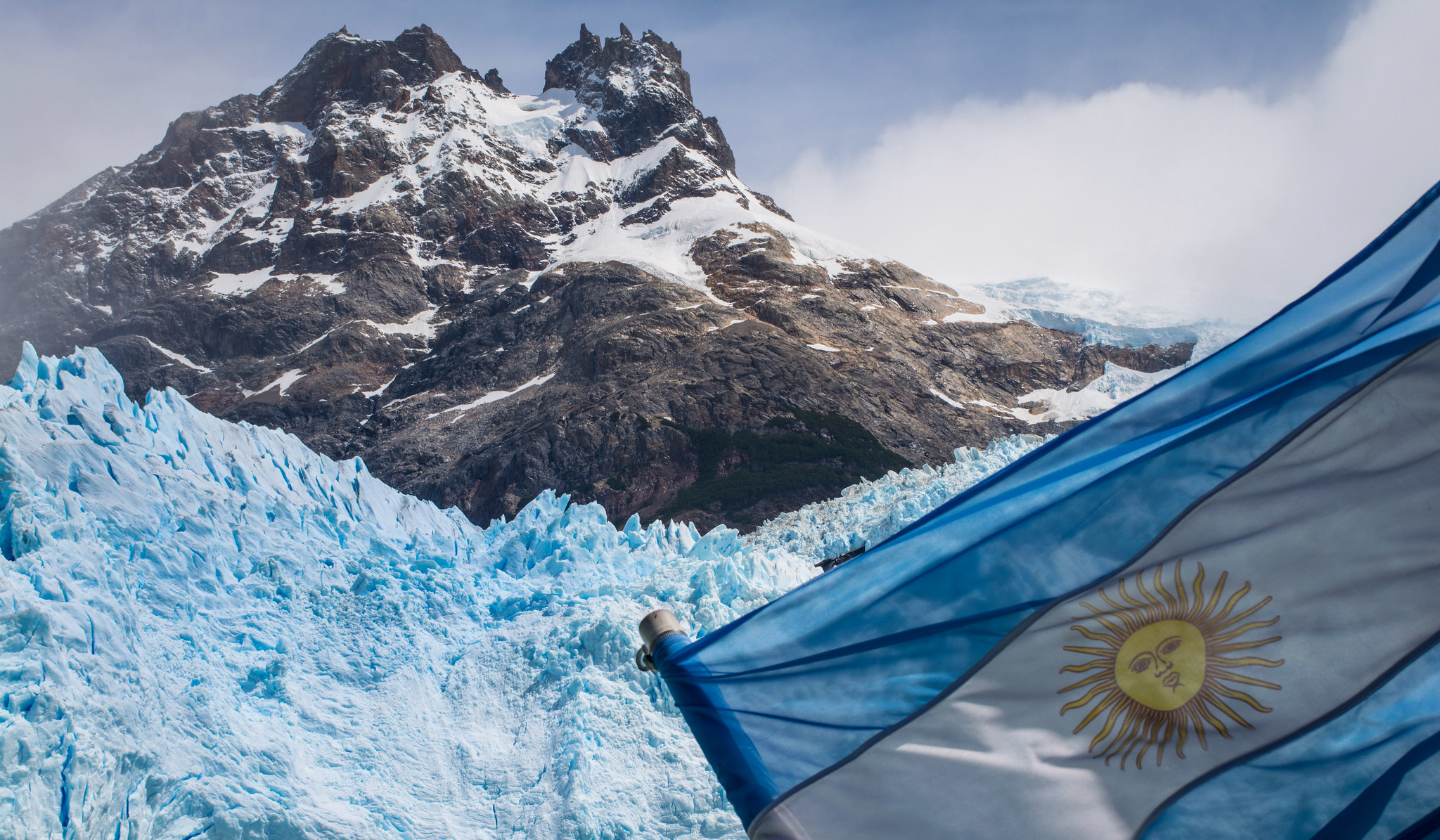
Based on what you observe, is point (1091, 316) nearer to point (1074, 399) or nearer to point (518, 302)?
point (1074, 399)

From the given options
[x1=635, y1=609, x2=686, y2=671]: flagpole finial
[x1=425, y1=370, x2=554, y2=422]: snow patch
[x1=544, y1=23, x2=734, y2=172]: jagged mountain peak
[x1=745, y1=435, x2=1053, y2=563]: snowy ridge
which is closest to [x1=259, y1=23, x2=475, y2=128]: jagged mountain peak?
[x1=544, y1=23, x2=734, y2=172]: jagged mountain peak

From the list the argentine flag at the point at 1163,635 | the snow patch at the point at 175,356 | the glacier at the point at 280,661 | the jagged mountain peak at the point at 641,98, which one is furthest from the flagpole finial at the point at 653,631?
the jagged mountain peak at the point at 641,98

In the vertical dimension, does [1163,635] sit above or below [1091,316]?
below

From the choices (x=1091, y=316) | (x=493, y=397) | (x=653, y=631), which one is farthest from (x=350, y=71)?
(x=653, y=631)

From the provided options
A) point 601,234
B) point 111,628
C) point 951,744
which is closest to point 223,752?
point 111,628

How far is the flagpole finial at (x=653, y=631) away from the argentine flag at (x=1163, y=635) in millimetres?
30

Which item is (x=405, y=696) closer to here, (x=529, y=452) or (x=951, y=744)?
(x=951, y=744)

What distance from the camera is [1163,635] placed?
2158 millimetres

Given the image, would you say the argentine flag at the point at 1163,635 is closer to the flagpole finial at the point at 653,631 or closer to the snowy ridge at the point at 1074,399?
the flagpole finial at the point at 653,631

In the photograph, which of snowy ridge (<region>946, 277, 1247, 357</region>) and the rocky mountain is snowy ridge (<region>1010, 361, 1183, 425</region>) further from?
snowy ridge (<region>946, 277, 1247, 357</region>)

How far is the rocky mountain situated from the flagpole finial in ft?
175

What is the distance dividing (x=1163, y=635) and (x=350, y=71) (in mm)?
145882

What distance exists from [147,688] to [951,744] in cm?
729

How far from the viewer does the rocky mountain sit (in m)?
64.4
